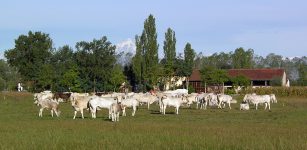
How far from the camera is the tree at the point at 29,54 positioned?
10012cm

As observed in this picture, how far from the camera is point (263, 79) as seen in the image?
113250 millimetres

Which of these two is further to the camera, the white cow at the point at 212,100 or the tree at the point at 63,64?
the tree at the point at 63,64

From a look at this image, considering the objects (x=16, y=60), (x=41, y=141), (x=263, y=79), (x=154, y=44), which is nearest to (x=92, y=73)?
(x=154, y=44)

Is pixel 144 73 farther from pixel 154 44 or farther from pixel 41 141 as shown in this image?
pixel 41 141

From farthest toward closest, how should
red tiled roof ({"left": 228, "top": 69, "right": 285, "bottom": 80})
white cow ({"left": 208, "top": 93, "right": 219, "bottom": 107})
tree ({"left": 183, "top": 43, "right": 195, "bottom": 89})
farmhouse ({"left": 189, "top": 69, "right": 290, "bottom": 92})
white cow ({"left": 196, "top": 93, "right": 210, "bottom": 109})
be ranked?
1. red tiled roof ({"left": 228, "top": 69, "right": 285, "bottom": 80})
2. farmhouse ({"left": 189, "top": 69, "right": 290, "bottom": 92})
3. tree ({"left": 183, "top": 43, "right": 195, "bottom": 89})
4. white cow ({"left": 208, "top": 93, "right": 219, "bottom": 107})
5. white cow ({"left": 196, "top": 93, "right": 210, "bottom": 109})

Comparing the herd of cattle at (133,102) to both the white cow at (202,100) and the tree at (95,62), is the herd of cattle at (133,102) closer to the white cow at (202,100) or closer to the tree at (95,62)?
the white cow at (202,100)

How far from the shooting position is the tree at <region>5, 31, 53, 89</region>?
100 meters

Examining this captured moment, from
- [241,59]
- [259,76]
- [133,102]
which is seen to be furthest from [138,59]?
[241,59]

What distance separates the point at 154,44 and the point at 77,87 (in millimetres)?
15410

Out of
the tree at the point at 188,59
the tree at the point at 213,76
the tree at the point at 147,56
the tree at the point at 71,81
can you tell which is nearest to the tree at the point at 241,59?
the tree at the point at 188,59

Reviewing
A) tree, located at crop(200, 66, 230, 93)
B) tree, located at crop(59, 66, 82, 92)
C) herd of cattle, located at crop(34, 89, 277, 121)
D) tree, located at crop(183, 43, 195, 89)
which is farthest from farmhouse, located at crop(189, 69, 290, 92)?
herd of cattle, located at crop(34, 89, 277, 121)

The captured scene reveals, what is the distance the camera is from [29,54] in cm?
10194

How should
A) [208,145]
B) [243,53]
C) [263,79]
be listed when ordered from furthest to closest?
[243,53] < [263,79] < [208,145]

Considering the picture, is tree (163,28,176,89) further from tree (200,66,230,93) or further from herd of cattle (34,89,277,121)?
herd of cattle (34,89,277,121)
